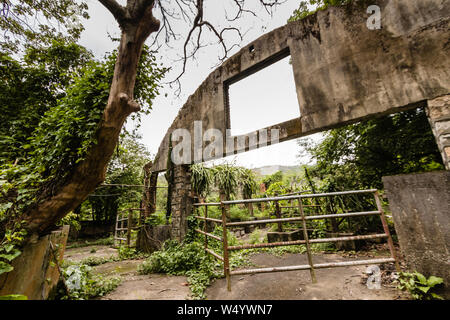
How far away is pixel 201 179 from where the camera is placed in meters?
7.33

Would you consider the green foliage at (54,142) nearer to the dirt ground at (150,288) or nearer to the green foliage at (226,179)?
the dirt ground at (150,288)

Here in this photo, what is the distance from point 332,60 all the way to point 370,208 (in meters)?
3.74

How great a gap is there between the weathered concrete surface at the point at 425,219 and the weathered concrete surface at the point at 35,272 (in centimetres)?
457

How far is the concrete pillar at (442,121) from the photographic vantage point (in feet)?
7.69

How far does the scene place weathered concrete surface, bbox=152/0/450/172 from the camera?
2.55m

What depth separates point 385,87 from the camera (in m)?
2.77

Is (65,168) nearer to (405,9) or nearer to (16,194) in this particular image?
(16,194)

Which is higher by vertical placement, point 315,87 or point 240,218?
point 315,87

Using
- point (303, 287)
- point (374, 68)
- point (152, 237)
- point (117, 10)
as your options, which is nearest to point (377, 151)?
point (374, 68)

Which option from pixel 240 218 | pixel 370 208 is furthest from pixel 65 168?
pixel 240 218

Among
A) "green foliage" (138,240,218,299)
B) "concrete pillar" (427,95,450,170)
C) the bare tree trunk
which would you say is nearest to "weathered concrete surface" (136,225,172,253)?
"green foliage" (138,240,218,299)
